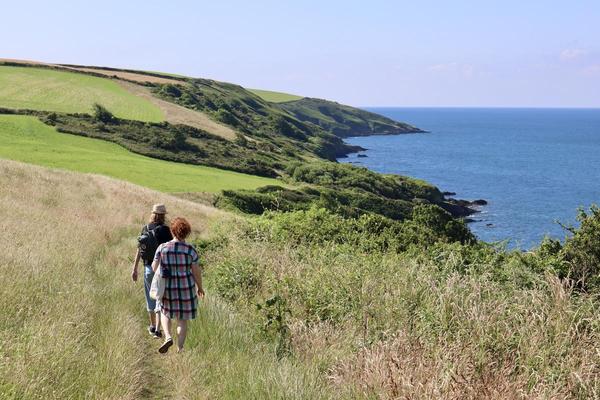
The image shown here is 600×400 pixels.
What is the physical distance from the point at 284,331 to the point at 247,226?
11803mm

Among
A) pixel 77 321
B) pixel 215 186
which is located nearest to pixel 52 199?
pixel 77 321

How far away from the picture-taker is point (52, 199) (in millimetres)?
20547

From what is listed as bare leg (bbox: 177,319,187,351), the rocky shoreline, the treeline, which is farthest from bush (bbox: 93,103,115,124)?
bare leg (bbox: 177,319,187,351)

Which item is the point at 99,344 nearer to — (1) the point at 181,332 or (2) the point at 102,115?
(1) the point at 181,332

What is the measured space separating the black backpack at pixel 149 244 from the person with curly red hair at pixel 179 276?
3.66 feet

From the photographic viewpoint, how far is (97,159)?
4800 cm

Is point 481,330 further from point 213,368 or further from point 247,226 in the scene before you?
point 247,226

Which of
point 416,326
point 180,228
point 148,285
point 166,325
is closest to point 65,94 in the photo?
point 148,285

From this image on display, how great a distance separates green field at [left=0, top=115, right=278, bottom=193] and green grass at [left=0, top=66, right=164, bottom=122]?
17850 millimetres

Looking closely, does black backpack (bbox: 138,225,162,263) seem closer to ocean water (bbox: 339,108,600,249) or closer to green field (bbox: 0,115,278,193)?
ocean water (bbox: 339,108,600,249)

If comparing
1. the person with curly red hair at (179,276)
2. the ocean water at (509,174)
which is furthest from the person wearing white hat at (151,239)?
the ocean water at (509,174)

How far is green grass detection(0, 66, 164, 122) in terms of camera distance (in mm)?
79062

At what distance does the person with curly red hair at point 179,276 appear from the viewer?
732cm

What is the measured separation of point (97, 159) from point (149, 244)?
42.5 metres
